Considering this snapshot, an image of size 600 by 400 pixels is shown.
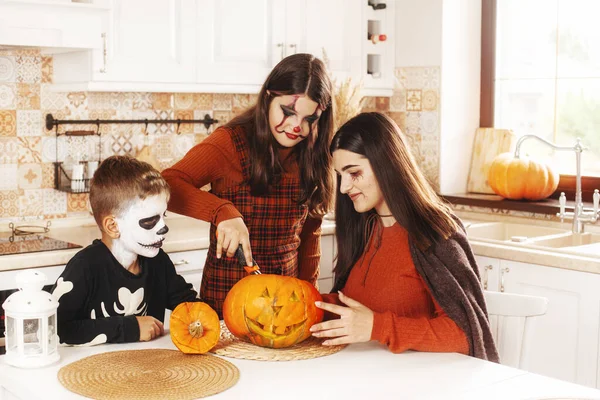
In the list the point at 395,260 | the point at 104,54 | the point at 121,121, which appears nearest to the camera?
the point at 395,260

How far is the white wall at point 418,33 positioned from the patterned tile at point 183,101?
1028mm

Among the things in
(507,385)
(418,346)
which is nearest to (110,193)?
(418,346)

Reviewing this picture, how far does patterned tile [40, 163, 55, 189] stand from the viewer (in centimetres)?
327

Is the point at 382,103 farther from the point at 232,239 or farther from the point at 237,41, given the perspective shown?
the point at 232,239

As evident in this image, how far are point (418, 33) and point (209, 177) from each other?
1.96 meters

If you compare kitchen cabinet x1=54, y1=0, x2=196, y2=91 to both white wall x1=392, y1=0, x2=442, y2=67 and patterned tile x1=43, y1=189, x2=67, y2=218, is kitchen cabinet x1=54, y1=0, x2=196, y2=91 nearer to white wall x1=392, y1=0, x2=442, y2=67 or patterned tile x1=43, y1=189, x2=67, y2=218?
patterned tile x1=43, y1=189, x2=67, y2=218

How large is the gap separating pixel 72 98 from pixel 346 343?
201cm

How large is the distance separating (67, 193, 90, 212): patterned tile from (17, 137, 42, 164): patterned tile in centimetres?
20

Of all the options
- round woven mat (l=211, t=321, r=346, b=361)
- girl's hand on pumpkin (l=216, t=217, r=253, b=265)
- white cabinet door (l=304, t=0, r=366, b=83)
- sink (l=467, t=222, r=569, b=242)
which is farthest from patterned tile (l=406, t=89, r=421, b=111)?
round woven mat (l=211, t=321, r=346, b=361)

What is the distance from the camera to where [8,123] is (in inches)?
125

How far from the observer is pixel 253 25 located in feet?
11.0

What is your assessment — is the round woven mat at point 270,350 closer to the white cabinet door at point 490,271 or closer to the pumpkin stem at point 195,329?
the pumpkin stem at point 195,329

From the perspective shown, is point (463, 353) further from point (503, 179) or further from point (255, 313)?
point (503, 179)

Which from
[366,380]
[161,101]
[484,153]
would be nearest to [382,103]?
[484,153]
